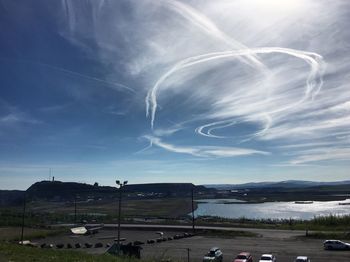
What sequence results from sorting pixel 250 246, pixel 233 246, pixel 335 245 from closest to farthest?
1. pixel 335 245
2. pixel 250 246
3. pixel 233 246

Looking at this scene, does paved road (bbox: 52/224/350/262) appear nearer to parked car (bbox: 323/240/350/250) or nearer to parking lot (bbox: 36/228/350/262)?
parking lot (bbox: 36/228/350/262)

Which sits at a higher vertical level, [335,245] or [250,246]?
[335,245]

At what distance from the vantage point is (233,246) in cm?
5550

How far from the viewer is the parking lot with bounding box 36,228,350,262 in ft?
151

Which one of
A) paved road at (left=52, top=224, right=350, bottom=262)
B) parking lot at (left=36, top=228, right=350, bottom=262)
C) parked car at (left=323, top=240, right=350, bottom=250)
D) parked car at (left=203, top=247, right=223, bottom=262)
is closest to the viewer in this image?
parked car at (left=203, top=247, right=223, bottom=262)

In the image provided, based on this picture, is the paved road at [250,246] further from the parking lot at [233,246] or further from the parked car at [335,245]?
the parked car at [335,245]

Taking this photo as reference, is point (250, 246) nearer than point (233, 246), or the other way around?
point (250, 246)

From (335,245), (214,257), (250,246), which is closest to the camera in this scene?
(214,257)

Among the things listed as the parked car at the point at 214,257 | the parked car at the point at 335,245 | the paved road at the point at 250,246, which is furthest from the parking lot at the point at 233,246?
the parked car at the point at 214,257

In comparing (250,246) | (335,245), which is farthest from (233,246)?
(335,245)

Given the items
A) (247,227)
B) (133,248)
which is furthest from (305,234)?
(133,248)

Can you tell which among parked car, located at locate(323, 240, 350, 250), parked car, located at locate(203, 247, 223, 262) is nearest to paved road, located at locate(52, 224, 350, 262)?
parked car, located at locate(323, 240, 350, 250)

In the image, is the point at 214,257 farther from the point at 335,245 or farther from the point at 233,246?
the point at 335,245

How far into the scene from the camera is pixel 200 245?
58250 millimetres
